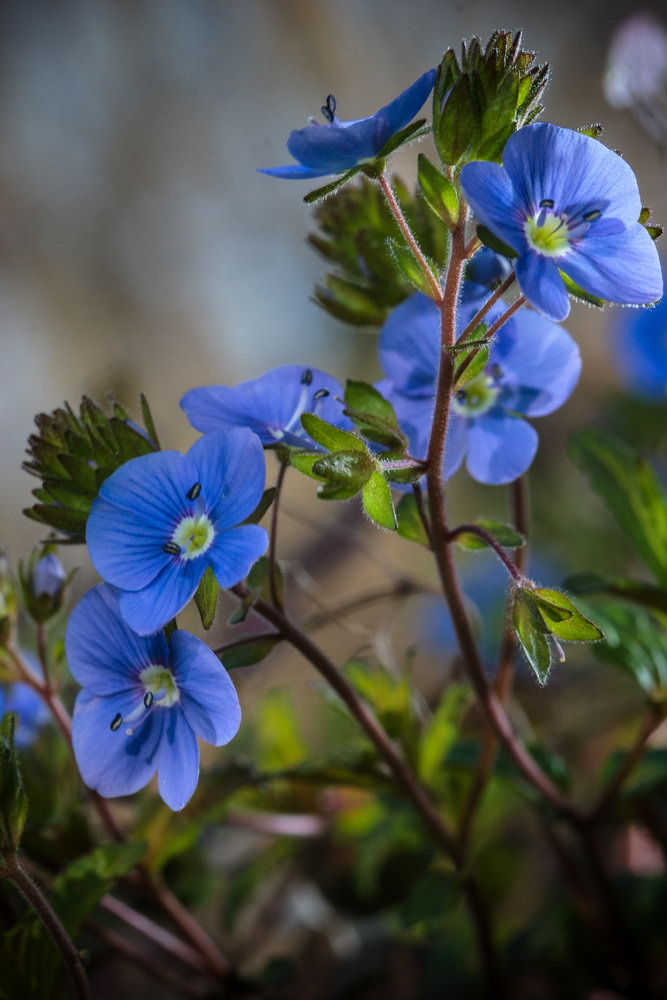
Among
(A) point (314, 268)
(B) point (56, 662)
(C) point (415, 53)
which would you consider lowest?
(B) point (56, 662)

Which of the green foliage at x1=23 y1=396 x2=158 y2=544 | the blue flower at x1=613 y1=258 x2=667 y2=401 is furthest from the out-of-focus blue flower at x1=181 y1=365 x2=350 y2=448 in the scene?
the blue flower at x1=613 y1=258 x2=667 y2=401

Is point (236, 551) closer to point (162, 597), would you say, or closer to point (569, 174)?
point (162, 597)

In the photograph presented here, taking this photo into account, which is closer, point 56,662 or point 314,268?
point 56,662

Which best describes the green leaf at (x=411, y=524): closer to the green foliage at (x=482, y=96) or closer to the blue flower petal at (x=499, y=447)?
the blue flower petal at (x=499, y=447)

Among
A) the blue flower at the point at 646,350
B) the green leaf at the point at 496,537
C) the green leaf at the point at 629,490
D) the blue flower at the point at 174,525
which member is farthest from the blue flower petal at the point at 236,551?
the blue flower at the point at 646,350

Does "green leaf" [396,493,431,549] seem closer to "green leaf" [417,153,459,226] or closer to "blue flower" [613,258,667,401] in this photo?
"green leaf" [417,153,459,226]

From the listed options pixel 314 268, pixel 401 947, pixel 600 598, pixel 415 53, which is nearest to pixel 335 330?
pixel 314 268

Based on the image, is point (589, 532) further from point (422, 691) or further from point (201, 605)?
point (201, 605)
